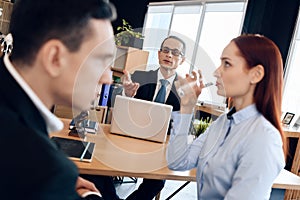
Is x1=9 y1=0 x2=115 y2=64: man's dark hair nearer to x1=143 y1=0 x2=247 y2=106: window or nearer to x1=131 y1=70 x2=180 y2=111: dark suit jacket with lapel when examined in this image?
x1=143 y1=0 x2=247 y2=106: window

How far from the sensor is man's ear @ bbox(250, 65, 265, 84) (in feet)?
4.30

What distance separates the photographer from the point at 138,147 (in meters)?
1.81

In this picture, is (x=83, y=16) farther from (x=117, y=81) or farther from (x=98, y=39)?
(x=117, y=81)

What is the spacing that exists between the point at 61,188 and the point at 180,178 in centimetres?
106

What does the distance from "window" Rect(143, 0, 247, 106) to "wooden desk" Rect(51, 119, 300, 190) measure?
42 cm

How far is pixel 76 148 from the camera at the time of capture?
1.58 m

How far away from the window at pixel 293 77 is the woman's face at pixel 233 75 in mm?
3129

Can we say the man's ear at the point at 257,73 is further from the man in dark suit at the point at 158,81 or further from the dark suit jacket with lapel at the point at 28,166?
the dark suit jacket with lapel at the point at 28,166

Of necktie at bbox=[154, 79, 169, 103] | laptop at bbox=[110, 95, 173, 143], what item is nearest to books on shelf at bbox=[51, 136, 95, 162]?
laptop at bbox=[110, 95, 173, 143]

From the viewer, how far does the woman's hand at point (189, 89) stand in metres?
1.40

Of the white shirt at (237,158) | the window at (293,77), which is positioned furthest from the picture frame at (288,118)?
the white shirt at (237,158)

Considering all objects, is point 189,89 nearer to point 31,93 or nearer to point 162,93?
point 162,93

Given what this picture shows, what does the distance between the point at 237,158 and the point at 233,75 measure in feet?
1.14

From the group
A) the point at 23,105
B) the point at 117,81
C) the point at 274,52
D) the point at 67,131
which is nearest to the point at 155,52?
the point at 117,81
